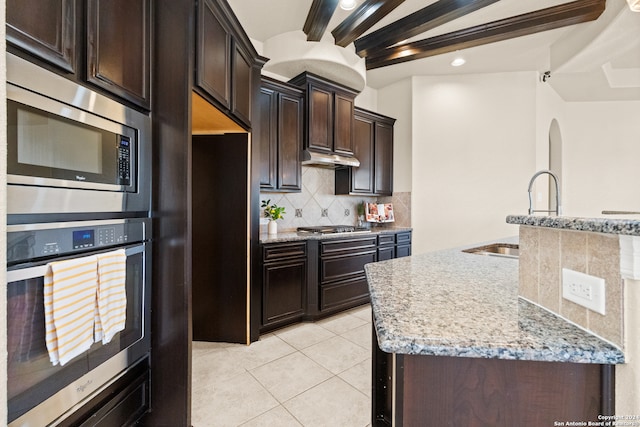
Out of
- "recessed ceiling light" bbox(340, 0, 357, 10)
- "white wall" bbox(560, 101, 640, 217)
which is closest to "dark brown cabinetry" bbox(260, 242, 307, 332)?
"recessed ceiling light" bbox(340, 0, 357, 10)

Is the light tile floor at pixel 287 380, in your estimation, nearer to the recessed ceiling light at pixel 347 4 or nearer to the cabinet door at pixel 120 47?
the cabinet door at pixel 120 47

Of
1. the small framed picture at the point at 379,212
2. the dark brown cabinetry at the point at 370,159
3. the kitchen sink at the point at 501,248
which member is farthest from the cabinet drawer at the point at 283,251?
A: the kitchen sink at the point at 501,248

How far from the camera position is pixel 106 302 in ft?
3.69

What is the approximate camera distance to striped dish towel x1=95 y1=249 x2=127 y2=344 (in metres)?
1.11

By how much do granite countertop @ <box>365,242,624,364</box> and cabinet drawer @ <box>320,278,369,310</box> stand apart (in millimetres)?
1809

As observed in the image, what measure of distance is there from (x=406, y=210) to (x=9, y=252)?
380 cm

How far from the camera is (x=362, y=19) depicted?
250 centimetres

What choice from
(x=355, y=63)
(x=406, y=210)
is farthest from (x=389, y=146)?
(x=355, y=63)

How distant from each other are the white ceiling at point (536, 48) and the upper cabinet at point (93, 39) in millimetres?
1531

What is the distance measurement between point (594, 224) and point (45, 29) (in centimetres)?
167

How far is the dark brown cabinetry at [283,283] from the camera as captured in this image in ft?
8.46

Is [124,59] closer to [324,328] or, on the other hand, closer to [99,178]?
[99,178]

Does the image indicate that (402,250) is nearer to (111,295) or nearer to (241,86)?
(241,86)

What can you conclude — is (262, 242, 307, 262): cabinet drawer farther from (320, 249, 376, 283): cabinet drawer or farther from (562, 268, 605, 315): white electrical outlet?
(562, 268, 605, 315): white electrical outlet
